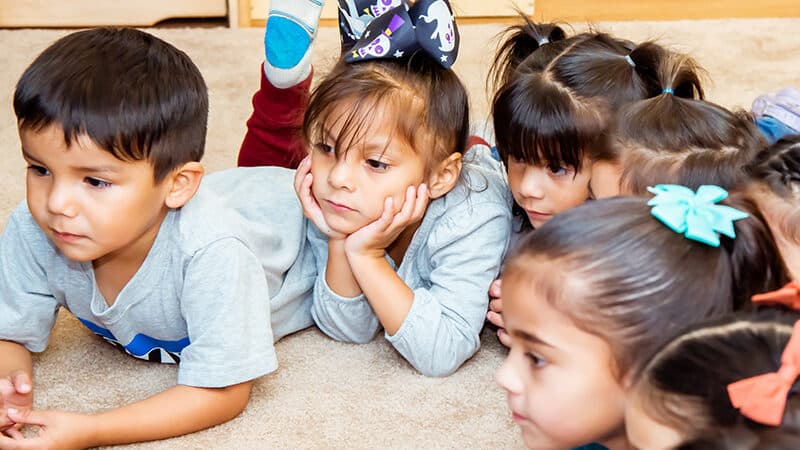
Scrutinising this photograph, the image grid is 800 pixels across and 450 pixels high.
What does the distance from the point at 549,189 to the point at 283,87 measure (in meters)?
0.54

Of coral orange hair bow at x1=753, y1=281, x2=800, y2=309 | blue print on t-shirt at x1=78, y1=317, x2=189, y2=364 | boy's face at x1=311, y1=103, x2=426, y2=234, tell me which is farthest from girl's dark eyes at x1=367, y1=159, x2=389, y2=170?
coral orange hair bow at x1=753, y1=281, x2=800, y2=309

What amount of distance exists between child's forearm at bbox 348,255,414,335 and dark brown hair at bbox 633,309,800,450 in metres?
0.58

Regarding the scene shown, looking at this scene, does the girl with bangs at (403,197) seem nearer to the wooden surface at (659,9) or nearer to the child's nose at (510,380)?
the child's nose at (510,380)

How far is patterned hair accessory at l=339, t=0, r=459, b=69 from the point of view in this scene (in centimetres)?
133

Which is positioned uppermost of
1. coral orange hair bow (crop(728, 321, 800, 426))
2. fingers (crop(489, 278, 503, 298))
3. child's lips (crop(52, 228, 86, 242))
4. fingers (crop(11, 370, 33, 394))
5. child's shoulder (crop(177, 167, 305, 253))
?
coral orange hair bow (crop(728, 321, 800, 426))

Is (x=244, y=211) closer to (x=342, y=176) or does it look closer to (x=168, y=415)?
(x=342, y=176)

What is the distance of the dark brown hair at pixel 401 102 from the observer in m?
1.30

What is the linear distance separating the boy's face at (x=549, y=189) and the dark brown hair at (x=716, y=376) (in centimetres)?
63

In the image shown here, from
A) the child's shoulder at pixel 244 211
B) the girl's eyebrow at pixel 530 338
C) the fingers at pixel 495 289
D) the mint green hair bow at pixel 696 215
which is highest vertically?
the mint green hair bow at pixel 696 215

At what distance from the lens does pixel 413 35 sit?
4.38 feet

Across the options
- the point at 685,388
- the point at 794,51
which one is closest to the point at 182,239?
the point at 685,388

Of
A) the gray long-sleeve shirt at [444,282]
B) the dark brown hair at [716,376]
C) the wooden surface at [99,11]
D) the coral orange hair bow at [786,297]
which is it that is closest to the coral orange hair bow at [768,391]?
the dark brown hair at [716,376]

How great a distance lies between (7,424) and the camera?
116 centimetres

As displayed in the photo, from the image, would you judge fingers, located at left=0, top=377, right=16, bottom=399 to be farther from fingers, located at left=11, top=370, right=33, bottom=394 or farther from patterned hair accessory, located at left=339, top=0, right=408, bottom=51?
patterned hair accessory, located at left=339, top=0, right=408, bottom=51
